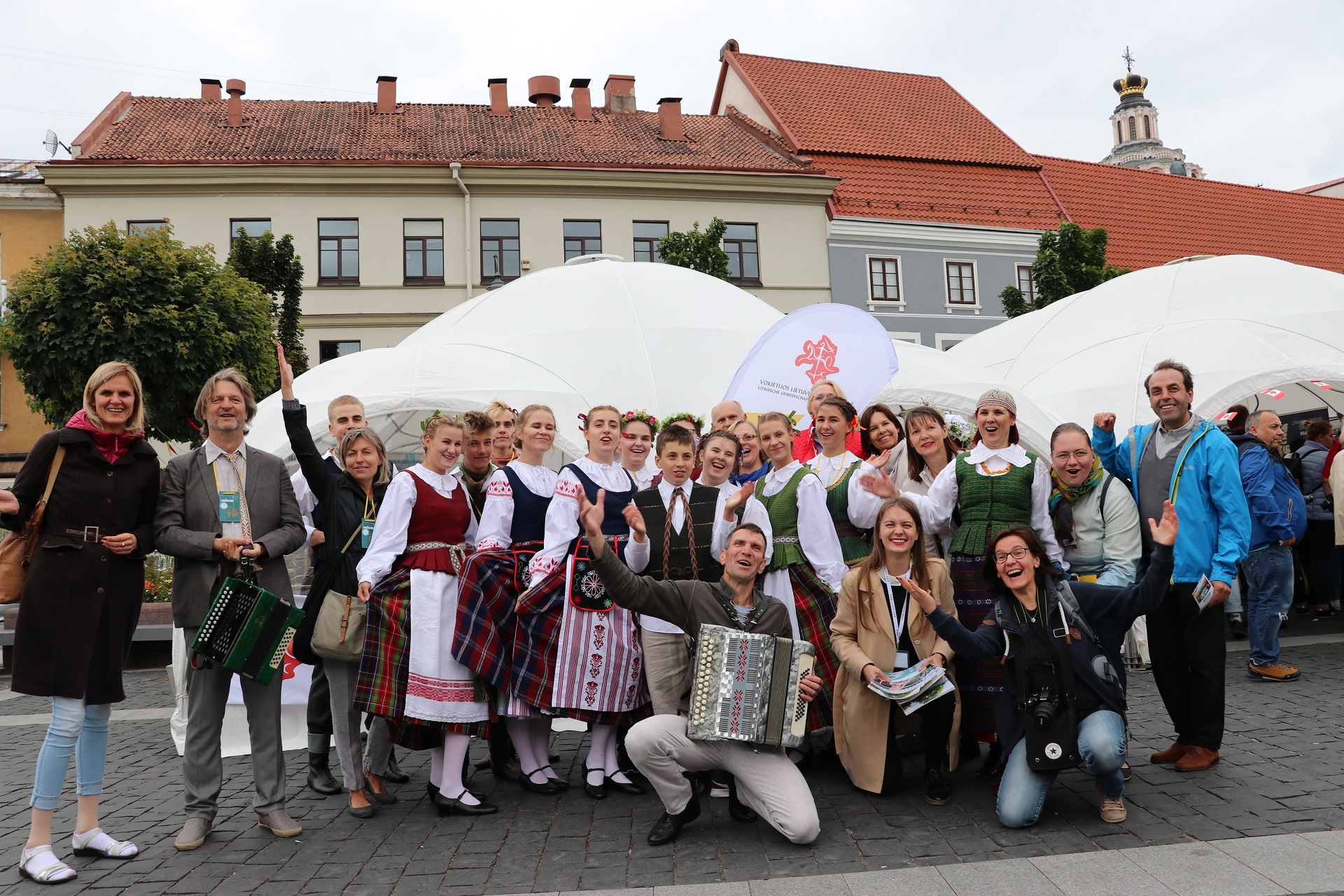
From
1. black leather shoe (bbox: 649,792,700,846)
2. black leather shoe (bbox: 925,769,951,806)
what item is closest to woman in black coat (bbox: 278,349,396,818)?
black leather shoe (bbox: 649,792,700,846)

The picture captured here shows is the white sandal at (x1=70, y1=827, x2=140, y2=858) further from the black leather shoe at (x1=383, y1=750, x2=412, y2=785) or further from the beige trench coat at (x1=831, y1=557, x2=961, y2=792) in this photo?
the beige trench coat at (x1=831, y1=557, x2=961, y2=792)

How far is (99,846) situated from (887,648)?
349 centimetres

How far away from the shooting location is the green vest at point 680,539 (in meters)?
4.61

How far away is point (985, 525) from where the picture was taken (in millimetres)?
4777

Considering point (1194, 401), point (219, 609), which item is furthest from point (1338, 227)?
point (219, 609)

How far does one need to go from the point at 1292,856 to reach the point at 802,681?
6.14 ft

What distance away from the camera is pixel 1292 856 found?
3609 millimetres

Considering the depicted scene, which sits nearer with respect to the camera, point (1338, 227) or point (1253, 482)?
point (1253, 482)

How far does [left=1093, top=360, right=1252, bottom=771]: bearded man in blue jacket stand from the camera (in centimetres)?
472

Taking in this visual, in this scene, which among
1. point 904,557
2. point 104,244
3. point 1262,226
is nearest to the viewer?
point 904,557

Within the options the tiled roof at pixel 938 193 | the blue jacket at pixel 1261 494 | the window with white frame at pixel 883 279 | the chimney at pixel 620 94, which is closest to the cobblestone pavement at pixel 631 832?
the blue jacket at pixel 1261 494

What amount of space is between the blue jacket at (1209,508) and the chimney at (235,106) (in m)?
25.5

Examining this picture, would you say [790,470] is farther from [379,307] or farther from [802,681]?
[379,307]

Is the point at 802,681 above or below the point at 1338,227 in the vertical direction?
below
